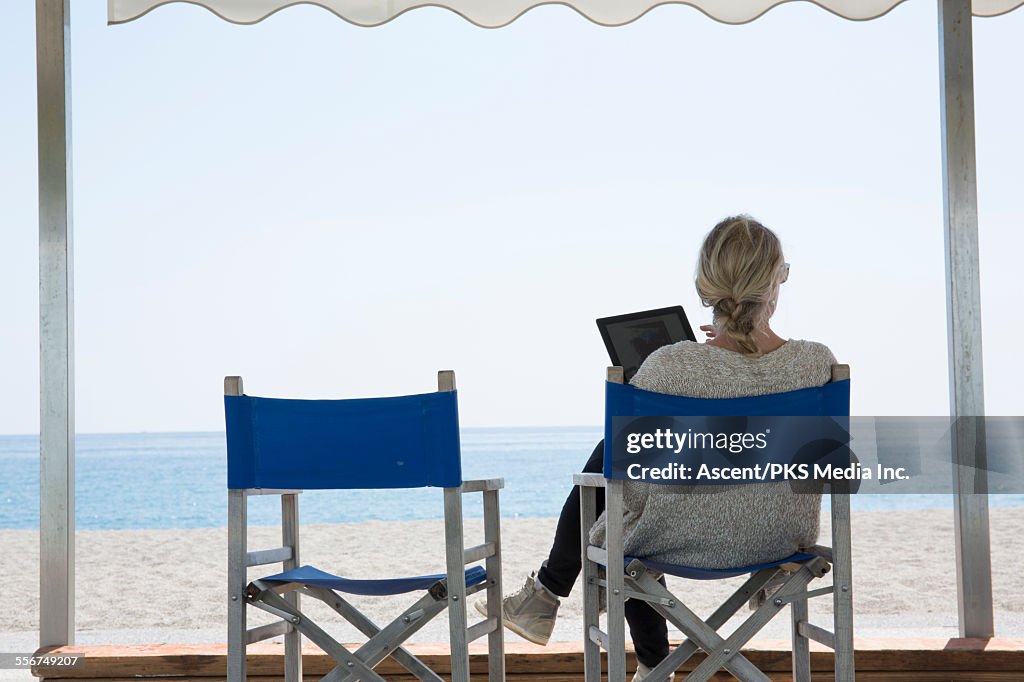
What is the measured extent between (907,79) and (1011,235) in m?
4.44

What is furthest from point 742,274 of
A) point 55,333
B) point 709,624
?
point 55,333

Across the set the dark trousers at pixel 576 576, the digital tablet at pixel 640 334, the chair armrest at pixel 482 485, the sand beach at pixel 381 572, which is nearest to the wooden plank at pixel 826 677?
the dark trousers at pixel 576 576

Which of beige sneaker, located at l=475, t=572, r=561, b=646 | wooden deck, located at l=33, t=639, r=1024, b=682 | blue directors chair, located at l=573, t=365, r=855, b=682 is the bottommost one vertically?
wooden deck, located at l=33, t=639, r=1024, b=682

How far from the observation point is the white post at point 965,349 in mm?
2834

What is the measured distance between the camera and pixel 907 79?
22516 mm

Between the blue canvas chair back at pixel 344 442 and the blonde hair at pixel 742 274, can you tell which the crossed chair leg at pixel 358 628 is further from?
the blonde hair at pixel 742 274

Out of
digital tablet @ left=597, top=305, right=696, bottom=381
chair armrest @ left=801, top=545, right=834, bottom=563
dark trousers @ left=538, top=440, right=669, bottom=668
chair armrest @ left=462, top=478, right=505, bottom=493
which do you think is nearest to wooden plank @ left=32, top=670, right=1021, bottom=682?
dark trousers @ left=538, top=440, right=669, bottom=668

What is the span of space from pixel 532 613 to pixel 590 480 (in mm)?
464

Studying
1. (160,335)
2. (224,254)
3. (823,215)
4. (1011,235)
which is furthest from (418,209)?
(1011,235)

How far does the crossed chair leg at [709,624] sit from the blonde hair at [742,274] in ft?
1.60

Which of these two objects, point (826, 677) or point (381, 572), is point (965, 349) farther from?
point (381, 572)

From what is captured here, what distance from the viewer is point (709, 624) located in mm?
2033

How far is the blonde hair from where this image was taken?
208 centimetres

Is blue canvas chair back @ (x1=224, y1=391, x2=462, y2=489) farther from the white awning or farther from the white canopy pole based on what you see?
the white awning
